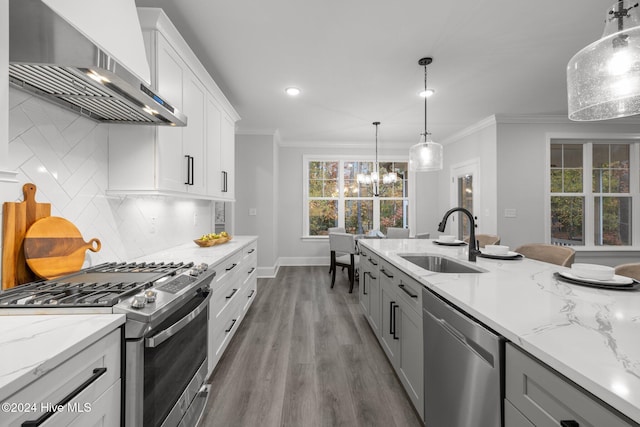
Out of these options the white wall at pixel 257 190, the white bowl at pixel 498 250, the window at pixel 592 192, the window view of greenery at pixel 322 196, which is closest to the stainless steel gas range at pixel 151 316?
the white bowl at pixel 498 250

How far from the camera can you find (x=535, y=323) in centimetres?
85

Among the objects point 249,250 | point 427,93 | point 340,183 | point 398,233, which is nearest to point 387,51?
point 427,93

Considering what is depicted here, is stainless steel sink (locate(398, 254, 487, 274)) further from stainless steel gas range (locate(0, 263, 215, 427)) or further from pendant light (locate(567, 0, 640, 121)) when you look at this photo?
stainless steel gas range (locate(0, 263, 215, 427))

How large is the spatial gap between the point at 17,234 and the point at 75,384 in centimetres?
89

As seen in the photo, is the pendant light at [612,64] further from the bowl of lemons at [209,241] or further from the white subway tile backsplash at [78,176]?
the bowl of lemons at [209,241]

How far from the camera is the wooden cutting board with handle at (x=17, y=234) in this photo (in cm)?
119

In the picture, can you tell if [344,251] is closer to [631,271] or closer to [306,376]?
[306,376]

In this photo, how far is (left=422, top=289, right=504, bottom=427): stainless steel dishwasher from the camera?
2.98ft

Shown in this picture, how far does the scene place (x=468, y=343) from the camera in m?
1.05

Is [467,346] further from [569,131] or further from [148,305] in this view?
[569,131]

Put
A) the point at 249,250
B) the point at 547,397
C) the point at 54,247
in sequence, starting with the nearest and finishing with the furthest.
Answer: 1. the point at 547,397
2. the point at 54,247
3. the point at 249,250

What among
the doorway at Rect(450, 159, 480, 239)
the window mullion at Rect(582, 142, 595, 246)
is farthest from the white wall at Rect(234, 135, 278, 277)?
the window mullion at Rect(582, 142, 595, 246)

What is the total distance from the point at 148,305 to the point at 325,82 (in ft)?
9.50

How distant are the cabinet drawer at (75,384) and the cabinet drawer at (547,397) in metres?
1.25
